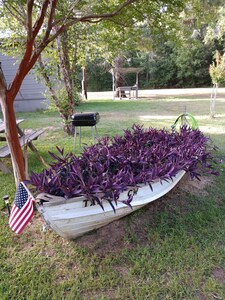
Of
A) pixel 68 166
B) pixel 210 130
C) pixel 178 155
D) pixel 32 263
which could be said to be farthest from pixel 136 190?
pixel 210 130

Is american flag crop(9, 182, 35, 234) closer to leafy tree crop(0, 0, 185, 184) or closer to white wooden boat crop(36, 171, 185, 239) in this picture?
white wooden boat crop(36, 171, 185, 239)

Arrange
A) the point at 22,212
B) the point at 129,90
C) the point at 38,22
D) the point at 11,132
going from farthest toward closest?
1. the point at 129,90
2. the point at 11,132
3. the point at 38,22
4. the point at 22,212

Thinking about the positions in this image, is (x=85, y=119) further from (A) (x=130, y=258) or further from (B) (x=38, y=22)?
(A) (x=130, y=258)

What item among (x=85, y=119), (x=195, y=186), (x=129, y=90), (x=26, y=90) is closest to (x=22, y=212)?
(x=195, y=186)

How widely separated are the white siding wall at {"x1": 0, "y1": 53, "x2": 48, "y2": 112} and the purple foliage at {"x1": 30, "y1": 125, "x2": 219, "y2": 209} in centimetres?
864

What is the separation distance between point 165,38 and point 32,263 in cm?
351

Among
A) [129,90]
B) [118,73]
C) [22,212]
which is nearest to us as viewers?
[22,212]

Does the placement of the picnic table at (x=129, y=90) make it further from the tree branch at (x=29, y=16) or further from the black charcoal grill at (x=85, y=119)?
the tree branch at (x=29, y=16)

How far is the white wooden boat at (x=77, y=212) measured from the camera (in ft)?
6.15

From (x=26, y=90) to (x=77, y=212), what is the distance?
10435 mm

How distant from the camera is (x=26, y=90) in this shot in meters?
11.2

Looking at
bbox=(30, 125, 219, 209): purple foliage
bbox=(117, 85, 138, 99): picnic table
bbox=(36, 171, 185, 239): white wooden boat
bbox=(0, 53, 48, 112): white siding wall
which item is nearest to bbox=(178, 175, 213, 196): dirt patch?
bbox=(30, 125, 219, 209): purple foliage

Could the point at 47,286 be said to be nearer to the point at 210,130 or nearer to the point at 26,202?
the point at 26,202

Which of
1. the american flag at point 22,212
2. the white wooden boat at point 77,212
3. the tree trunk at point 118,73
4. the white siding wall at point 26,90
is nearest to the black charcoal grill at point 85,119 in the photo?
the white wooden boat at point 77,212
